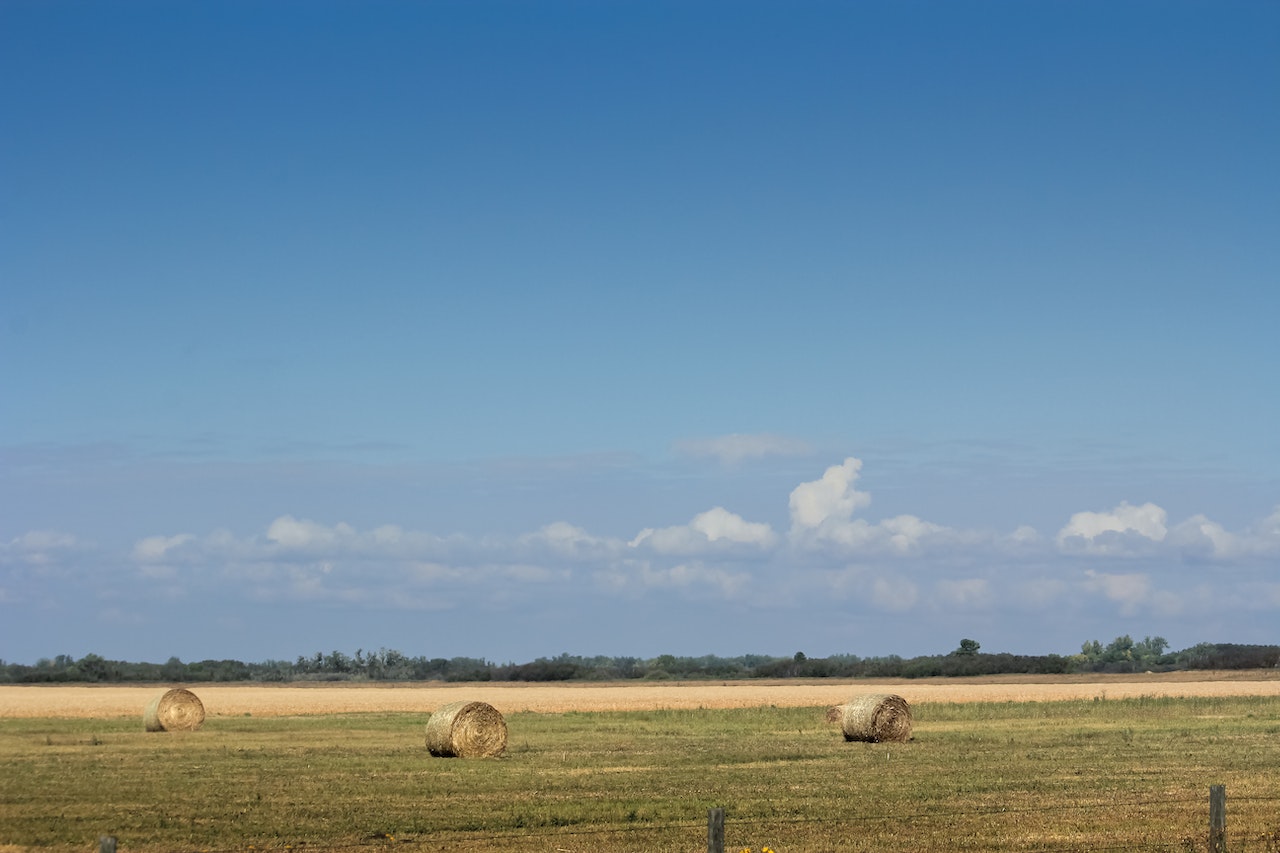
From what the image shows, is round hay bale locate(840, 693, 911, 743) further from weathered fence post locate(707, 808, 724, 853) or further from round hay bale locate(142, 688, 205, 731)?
weathered fence post locate(707, 808, 724, 853)

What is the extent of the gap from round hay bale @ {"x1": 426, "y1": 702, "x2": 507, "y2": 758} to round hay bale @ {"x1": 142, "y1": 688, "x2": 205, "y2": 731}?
507 inches

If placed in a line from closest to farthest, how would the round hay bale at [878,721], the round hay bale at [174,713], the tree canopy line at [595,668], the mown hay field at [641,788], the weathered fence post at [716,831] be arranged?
the weathered fence post at [716,831]
the mown hay field at [641,788]
the round hay bale at [878,721]
the round hay bale at [174,713]
the tree canopy line at [595,668]

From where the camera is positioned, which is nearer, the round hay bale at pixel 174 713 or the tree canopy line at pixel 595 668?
the round hay bale at pixel 174 713

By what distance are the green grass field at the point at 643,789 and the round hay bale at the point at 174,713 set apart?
2.55 feet

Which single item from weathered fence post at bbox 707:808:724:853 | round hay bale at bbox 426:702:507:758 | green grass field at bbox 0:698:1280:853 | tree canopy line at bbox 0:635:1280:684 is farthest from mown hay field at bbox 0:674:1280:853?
tree canopy line at bbox 0:635:1280:684

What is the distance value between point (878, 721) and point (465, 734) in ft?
37.0

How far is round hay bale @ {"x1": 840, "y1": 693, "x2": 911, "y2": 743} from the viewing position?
38.7 meters

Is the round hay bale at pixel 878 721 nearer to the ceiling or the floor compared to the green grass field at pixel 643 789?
nearer to the ceiling

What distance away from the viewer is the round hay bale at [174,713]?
4391 centimetres

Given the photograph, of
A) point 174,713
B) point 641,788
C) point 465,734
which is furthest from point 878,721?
point 174,713

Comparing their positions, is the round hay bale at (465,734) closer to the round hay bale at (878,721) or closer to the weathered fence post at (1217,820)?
the round hay bale at (878,721)

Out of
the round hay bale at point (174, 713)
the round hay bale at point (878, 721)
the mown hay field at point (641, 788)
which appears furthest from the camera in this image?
the round hay bale at point (174, 713)

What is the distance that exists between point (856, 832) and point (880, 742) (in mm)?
18624

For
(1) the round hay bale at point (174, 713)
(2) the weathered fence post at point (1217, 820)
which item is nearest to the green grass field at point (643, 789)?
(1) the round hay bale at point (174, 713)
